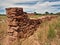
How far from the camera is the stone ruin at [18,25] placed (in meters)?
14.4

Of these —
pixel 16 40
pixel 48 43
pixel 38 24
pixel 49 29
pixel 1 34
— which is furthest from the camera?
pixel 1 34

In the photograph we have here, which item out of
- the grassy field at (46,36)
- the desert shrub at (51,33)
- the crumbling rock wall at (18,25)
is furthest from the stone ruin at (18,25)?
the desert shrub at (51,33)

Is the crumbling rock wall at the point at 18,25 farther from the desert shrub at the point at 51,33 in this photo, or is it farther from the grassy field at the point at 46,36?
the desert shrub at the point at 51,33

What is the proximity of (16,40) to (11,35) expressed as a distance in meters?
0.61

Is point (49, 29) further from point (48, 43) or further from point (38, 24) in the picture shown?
point (38, 24)

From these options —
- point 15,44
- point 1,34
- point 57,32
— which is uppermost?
point 57,32

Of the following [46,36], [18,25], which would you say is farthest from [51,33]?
[18,25]

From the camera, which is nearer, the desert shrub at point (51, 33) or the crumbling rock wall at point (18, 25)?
the desert shrub at point (51, 33)

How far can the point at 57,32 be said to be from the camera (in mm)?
13297

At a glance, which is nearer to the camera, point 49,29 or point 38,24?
point 49,29

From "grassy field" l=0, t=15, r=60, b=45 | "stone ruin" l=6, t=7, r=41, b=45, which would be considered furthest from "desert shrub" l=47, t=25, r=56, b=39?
"stone ruin" l=6, t=7, r=41, b=45

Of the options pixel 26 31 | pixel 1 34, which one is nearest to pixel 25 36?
pixel 26 31

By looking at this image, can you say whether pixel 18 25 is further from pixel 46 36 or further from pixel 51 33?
pixel 51 33

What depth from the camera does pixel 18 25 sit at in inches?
572
